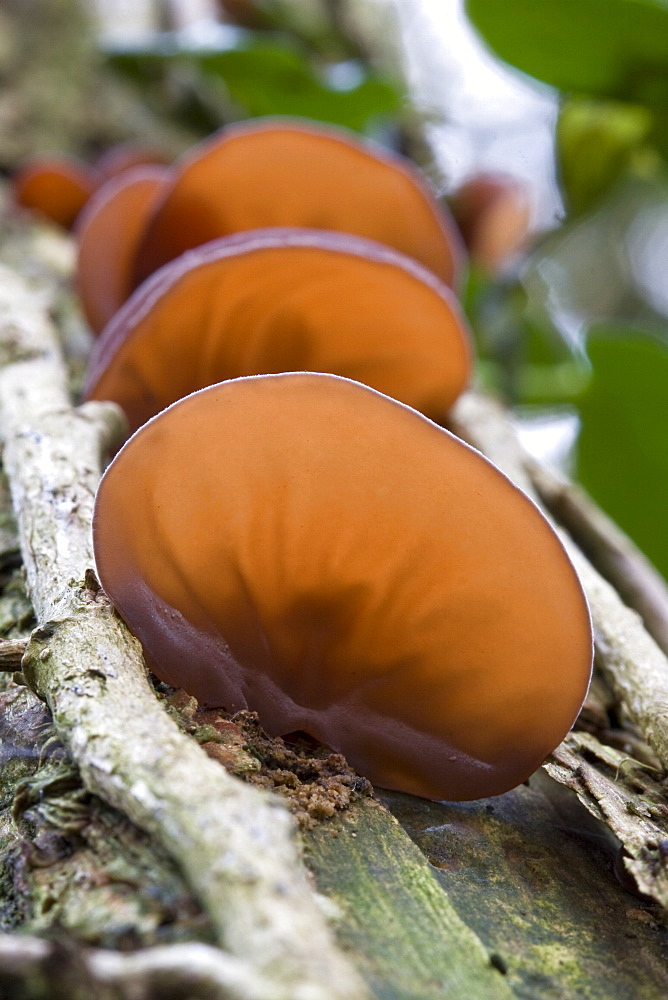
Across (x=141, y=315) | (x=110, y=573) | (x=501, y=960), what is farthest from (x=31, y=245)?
(x=501, y=960)

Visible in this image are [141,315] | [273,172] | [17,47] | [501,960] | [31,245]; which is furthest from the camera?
[17,47]

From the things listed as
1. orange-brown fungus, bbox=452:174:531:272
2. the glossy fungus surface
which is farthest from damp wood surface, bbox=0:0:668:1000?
orange-brown fungus, bbox=452:174:531:272

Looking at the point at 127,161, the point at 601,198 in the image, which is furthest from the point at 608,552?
the point at 127,161

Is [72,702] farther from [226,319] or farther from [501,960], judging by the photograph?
[226,319]

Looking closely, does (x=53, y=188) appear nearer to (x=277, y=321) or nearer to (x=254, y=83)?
(x=254, y=83)

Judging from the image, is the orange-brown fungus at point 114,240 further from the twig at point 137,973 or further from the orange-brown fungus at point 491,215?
the orange-brown fungus at point 491,215

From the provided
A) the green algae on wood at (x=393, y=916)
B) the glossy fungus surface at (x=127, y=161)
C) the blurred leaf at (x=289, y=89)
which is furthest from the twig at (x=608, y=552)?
the blurred leaf at (x=289, y=89)

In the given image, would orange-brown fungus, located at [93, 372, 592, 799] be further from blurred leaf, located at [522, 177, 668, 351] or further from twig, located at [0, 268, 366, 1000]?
blurred leaf, located at [522, 177, 668, 351]
